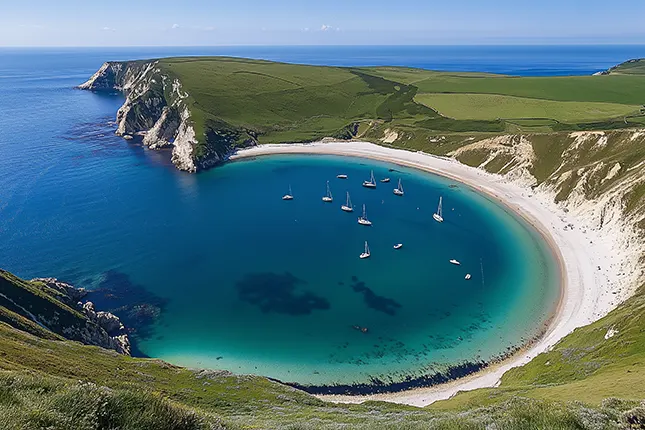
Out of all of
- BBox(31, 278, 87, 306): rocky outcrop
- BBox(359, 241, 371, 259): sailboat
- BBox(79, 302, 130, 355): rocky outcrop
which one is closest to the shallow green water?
BBox(359, 241, 371, 259): sailboat

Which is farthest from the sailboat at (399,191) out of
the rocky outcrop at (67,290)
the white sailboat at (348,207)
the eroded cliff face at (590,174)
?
the rocky outcrop at (67,290)

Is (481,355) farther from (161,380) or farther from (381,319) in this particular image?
(161,380)

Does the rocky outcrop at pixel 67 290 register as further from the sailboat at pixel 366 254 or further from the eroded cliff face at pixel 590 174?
the eroded cliff face at pixel 590 174

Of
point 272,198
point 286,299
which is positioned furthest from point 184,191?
point 286,299

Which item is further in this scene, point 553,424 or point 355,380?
point 355,380

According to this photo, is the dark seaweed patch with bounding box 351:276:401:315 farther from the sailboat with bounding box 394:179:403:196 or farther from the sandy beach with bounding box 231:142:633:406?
the sailboat with bounding box 394:179:403:196

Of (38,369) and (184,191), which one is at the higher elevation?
(38,369)
